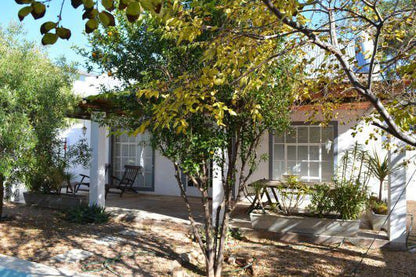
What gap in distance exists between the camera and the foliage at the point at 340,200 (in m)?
6.38

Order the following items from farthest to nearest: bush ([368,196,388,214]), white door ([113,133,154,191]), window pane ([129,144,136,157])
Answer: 1. window pane ([129,144,136,157])
2. white door ([113,133,154,191])
3. bush ([368,196,388,214])

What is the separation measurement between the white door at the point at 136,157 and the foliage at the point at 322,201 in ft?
21.6

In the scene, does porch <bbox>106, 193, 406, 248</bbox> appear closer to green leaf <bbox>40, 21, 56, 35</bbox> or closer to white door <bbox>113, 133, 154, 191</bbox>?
white door <bbox>113, 133, 154, 191</bbox>

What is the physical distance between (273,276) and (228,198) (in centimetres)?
123

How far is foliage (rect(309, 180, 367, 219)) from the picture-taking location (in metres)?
6.38

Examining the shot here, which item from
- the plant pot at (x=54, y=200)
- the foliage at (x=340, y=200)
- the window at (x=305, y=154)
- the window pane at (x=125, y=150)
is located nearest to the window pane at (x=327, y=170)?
the window at (x=305, y=154)

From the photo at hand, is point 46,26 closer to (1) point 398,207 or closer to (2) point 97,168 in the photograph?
(1) point 398,207

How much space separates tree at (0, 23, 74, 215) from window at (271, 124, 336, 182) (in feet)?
18.5

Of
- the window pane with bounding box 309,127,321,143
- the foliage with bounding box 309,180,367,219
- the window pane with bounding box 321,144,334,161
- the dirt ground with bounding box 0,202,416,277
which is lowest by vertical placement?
the dirt ground with bounding box 0,202,416,277

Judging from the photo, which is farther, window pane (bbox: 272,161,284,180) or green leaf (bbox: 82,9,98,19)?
window pane (bbox: 272,161,284,180)

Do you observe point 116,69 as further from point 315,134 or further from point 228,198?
point 315,134

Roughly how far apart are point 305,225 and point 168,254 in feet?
8.40

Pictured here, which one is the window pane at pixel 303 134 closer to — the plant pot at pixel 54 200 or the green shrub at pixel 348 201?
the green shrub at pixel 348 201

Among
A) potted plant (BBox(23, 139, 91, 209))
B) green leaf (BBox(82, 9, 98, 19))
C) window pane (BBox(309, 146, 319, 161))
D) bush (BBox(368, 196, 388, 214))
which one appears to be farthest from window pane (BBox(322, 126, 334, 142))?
green leaf (BBox(82, 9, 98, 19))
